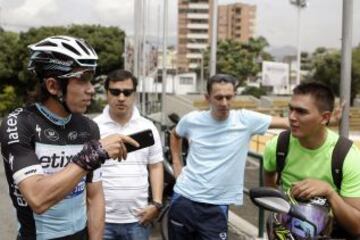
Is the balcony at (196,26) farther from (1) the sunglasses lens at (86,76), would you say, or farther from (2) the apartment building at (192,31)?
(1) the sunglasses lens at (86,76)

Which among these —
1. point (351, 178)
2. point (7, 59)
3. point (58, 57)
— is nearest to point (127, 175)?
point (58, 57)

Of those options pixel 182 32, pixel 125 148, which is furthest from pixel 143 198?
pixel 182 32

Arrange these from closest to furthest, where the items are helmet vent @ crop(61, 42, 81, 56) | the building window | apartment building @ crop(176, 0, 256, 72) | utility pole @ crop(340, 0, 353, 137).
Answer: helmet vent @ crop(61, 42, 81, 56) → utility pole @ crop(340, 0, 353, 137) → the building window → apartment building @ crop(176, 0, 256, 72)

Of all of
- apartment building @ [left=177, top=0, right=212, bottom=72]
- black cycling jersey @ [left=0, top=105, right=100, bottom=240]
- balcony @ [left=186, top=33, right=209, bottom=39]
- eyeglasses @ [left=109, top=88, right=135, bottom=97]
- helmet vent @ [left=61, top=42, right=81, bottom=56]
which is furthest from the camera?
balcony @ [left=186, top=33, right=209, bottom=39]

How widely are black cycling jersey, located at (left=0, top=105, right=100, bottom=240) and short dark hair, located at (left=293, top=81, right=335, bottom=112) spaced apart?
968mm

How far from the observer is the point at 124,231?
3963 millimetres

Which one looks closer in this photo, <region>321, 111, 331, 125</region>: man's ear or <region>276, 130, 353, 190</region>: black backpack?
<region>276, 130, 353, 190</region>: black backpack

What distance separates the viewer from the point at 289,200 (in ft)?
7.75

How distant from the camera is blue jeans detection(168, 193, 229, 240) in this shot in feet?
13.9

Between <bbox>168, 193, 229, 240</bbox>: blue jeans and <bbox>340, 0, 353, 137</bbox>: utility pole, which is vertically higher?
<bbox>340, 0, 353, 137</bbox>: utility pole

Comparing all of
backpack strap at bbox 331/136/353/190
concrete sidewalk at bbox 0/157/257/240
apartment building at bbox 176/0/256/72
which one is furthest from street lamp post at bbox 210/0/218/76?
apartment building at bbox 176/0/256/72

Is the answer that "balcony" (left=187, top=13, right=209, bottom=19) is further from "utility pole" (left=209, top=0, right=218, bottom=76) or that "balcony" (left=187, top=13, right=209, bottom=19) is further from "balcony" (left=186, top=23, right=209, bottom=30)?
"utility pole" (left=209, top=0, right=218, bottom=76)

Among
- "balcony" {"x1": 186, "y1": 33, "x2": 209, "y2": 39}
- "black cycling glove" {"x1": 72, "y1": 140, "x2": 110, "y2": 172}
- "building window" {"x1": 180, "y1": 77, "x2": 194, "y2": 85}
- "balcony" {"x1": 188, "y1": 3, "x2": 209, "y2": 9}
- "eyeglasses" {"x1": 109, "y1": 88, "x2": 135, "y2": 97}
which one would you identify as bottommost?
"building window" {"x1": 180, "y1": 77, "x2": 194, "y2": 85}

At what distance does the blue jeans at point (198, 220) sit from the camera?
4234mm
